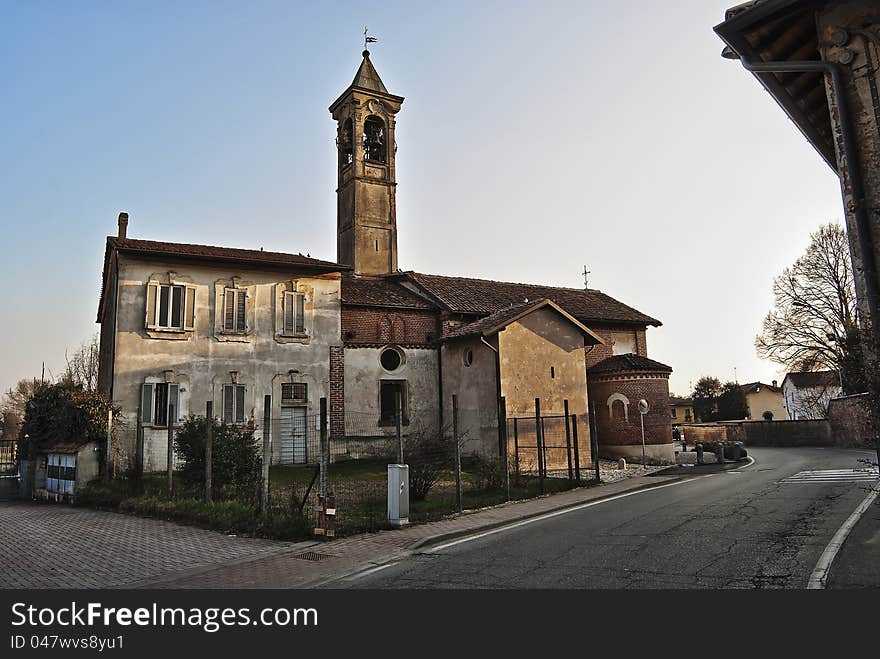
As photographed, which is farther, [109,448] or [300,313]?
[300,313]

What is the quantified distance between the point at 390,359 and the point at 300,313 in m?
4.25

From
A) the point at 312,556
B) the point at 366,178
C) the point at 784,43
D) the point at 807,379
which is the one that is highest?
the point at 366,178

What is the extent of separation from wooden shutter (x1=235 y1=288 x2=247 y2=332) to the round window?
5.74 meters

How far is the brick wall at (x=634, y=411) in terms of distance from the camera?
1013 inches

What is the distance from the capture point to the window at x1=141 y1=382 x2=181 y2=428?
853 inches

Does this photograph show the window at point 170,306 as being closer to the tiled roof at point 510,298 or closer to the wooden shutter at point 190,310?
the wooden shutter at point 190,310

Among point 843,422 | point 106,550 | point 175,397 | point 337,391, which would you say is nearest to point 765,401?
point 843,422

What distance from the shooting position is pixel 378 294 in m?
27.6

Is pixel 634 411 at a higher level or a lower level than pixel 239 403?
lower

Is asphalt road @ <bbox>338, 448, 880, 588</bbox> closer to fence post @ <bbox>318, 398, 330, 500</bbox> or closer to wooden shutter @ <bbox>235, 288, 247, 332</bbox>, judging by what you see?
fence post @ <bbox>318, 398, 330, 500</bbox>

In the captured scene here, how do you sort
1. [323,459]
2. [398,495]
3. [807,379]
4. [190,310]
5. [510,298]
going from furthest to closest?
[807,379]
[510,298]
[190,310]
[398,495]
[323,459]

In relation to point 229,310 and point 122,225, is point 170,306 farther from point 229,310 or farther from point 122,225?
point 122,225

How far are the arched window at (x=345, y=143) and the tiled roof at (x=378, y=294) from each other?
8.23 metres
